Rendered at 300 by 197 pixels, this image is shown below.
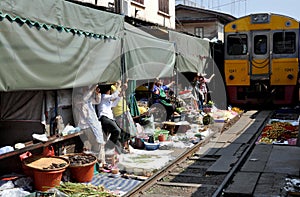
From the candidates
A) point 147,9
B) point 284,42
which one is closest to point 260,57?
point 284,42

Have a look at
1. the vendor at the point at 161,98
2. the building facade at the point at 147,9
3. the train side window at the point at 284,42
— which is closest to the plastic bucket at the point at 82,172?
the vendor at the point at 161,98

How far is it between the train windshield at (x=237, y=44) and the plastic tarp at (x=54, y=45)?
970 centimetres

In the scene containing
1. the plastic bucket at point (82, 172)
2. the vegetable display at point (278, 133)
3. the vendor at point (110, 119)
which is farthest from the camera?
the vegetable display at point (278, 133)

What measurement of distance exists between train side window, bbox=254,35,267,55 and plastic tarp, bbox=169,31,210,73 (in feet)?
6.82

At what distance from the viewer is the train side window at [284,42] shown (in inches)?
666

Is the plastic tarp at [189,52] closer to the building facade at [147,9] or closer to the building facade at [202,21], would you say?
the building facade at [147,9]

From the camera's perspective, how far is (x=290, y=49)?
55.6 feet

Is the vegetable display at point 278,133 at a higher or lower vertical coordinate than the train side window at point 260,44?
lower

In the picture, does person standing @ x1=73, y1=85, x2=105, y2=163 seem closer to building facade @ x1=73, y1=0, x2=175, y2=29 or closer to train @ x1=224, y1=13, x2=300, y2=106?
building facade @ x1=73, y1=0, x2=175, y2=29

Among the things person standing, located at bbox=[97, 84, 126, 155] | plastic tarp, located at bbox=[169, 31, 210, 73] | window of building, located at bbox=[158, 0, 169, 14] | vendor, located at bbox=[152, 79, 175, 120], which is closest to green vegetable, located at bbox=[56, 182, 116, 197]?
person standing, located at bbox=[97, 84, 126, 155]

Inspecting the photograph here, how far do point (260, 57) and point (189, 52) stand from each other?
4217 mm

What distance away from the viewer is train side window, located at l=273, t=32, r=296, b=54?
55.5 feet

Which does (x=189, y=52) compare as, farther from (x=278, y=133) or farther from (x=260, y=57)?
(x=278, y=133)

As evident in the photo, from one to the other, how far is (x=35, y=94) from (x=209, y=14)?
78.1ft
